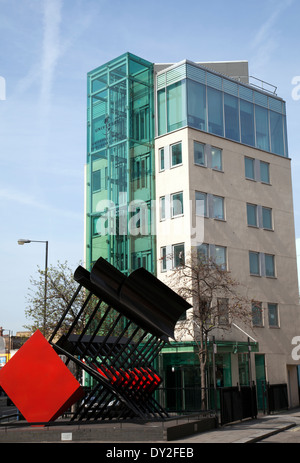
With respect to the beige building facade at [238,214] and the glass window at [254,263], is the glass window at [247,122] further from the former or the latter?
the glass window at [254,263]

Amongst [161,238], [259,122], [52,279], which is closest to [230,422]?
[52,279]

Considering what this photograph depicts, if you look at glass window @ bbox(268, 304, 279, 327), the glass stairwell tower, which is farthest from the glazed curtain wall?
glass window @ bbox(268, 304, 279, 327)

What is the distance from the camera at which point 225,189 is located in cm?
4197

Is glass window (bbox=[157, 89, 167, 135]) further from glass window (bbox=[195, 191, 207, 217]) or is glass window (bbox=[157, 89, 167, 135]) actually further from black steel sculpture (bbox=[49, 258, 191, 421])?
black steel sculpture (bbox=[49, 258, 191, 421])

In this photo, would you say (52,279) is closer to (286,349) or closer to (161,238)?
(161,238)

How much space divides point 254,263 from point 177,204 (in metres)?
7.10

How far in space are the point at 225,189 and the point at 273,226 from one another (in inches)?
208

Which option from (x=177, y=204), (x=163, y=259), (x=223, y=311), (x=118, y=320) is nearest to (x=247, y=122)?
(x=177, y=204)

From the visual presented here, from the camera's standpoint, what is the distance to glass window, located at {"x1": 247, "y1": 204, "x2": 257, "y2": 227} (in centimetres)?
4350

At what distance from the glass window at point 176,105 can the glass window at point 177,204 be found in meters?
4.51

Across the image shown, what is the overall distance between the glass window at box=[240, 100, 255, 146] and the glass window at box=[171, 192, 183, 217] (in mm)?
7179

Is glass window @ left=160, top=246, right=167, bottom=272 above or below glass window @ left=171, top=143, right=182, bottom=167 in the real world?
below

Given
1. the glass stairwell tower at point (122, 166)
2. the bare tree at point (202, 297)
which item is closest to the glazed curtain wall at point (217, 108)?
the glass stairwell tower at point (122, 166)

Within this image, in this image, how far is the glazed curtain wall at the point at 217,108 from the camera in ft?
136
